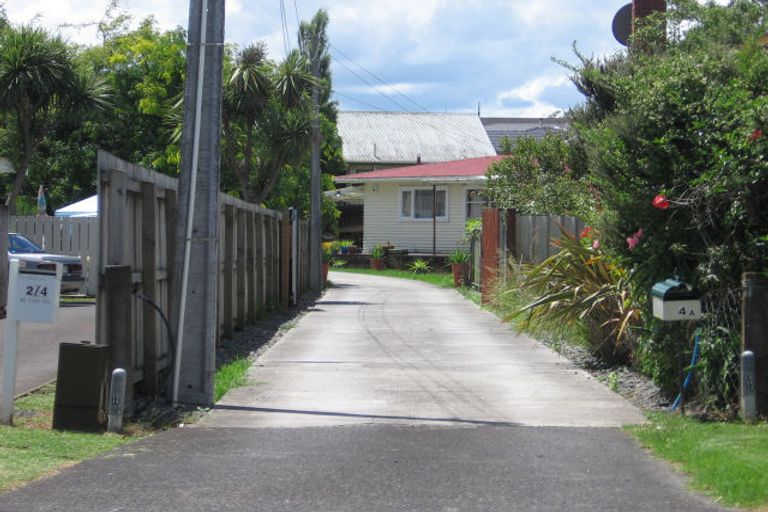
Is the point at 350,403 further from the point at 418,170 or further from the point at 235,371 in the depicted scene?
the point at 418,170

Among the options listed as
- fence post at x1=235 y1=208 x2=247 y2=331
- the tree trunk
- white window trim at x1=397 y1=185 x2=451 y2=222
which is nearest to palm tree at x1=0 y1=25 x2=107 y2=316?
the tree trunk

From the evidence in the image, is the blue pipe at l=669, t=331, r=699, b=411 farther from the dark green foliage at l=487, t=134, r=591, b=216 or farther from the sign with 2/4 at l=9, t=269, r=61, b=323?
the dark green foliage at l=487, t=134, r=591, b=216

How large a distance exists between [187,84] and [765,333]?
18.5 feet

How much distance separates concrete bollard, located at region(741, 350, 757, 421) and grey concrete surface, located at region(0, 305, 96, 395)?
6.59 metres

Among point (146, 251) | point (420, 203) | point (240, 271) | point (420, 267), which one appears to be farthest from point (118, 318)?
point (420, 203)

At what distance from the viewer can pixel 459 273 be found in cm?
3036

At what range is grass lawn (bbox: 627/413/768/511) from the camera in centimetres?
639

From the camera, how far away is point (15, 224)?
25.3 m

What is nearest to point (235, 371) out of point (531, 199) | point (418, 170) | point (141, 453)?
point (141, 453)

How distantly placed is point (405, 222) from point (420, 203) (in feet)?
3.00

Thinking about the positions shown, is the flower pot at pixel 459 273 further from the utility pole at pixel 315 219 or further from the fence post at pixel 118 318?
the fence post at pixel 118 318

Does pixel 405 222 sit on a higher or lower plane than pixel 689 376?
higher

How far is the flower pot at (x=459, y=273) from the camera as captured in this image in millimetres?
30094

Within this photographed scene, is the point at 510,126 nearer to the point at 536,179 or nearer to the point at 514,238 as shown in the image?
the point at 536,179
